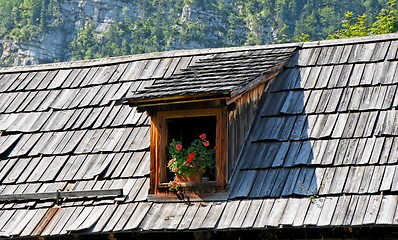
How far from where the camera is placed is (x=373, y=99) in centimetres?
1485

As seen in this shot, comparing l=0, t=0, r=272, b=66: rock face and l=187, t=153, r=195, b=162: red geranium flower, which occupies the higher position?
l=0, t=0, r=272, b=66: rock face

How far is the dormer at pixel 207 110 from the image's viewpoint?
14281mm

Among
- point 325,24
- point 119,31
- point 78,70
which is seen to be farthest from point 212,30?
point 78,70

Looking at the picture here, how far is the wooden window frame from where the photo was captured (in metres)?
14.2

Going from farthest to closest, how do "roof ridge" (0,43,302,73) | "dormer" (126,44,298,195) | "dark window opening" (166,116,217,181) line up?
"roof ridge" (0,43,302,73) → "dark window opening" (166,116,217,181) → "dormer" (126,44,298,195)

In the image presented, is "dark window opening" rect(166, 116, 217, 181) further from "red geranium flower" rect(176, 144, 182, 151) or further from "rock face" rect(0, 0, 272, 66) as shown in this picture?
"rock face" rect(0, 0, 272, 66)

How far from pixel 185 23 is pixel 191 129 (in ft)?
370

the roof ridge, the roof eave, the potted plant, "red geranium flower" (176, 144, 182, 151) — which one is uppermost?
the roof ridge

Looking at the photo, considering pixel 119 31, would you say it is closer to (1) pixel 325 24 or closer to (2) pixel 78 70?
(1) pixel 325 24

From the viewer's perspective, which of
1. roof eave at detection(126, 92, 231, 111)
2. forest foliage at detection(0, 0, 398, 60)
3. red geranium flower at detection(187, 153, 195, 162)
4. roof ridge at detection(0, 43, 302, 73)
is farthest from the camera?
forest foliage at detection(0, 0, 398, 60)

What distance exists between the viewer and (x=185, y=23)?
5032 inches

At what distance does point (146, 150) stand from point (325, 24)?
89.3 metres

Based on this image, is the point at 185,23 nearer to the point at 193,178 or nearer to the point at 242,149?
the point at 242,149

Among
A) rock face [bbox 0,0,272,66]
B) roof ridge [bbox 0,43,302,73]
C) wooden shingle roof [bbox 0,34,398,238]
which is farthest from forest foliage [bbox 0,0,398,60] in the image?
wooden shingle roof [bbox 0,34,398,238]
